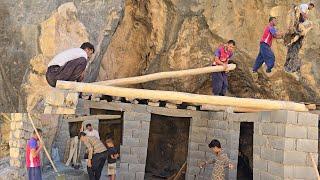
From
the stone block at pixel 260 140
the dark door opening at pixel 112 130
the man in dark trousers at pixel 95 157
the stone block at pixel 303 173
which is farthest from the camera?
the dark door opening at pixel 112 130

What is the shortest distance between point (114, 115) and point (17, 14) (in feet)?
11.5

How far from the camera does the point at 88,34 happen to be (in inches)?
422

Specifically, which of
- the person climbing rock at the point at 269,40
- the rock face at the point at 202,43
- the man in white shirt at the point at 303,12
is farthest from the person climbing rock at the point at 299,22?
the rock face at the point at 202,43

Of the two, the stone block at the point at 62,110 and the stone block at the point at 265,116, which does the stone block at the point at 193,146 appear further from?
the stone block at the point at 62,110

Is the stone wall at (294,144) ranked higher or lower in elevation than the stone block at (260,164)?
higher

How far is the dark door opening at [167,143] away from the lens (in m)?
14.1

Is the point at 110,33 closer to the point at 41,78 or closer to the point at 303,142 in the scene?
the point at 41,78

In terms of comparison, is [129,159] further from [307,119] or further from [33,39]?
[307,119]

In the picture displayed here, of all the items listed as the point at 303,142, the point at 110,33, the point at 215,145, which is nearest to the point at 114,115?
the point at 110,33

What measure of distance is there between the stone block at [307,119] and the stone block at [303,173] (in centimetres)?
62

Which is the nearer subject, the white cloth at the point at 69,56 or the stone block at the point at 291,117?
the stone block at the point at 291,117

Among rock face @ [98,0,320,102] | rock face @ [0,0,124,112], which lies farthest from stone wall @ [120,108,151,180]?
rock face @ [98,0,320,102]

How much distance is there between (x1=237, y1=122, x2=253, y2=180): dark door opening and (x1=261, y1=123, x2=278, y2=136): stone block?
18.9 feet

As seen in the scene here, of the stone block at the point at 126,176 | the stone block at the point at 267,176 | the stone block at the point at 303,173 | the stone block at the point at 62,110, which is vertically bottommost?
the stone block at the point at 126,176
